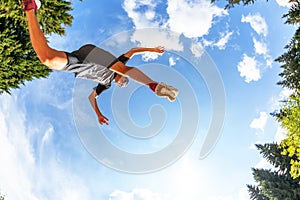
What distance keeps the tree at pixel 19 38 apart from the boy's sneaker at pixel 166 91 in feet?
28.4

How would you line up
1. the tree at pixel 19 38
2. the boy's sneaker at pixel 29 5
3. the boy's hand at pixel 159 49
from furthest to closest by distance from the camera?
the tree at pixel 19 38, the boy's hand at pixel 159 49, the boy's sneaker at pixel 29 5

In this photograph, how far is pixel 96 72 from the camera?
523 centimetres

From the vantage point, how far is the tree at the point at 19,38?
11.8m

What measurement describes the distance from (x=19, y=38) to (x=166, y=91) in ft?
31.5

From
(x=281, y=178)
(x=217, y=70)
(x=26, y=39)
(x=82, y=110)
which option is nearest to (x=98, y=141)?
(x=82, y=110)

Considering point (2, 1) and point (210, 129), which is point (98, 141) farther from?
point (2, 1)

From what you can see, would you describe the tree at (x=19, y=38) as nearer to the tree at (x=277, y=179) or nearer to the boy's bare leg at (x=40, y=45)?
the boy's bare leg at (x=40, y=45)

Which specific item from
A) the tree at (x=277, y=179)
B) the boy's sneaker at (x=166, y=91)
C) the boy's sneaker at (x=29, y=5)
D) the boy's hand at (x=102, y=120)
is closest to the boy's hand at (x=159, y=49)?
the boy's sneaker at (x=166, y=91)

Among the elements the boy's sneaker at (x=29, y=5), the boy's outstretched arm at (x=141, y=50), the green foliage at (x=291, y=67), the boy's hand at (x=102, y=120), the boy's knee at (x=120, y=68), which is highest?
the green foliage at (x=291, y=67)

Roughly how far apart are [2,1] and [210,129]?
8.82 m

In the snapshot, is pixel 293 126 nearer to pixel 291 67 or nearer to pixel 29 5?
pixel 291 67

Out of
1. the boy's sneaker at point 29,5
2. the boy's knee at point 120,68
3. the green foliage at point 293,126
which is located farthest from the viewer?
the green foliage at point 293,126

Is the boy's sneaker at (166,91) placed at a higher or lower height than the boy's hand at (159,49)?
lower

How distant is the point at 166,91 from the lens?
509cm
